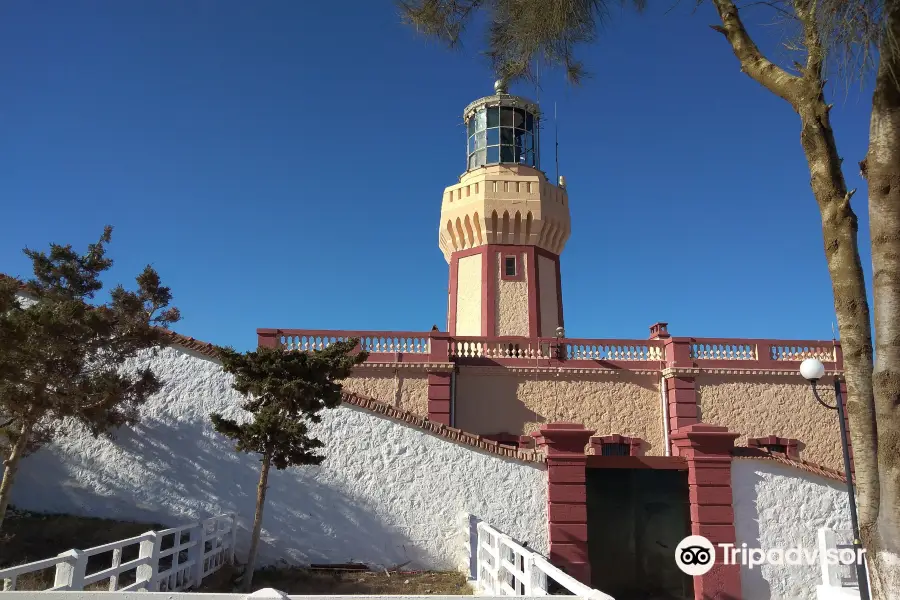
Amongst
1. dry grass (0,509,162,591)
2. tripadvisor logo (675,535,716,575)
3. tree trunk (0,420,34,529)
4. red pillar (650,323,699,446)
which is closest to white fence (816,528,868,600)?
tripadvisor logo (675,535,716,575)

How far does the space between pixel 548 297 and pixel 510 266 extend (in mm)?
1613

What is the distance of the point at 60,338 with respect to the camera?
9.41m

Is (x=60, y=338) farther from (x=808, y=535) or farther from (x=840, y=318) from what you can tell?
(x=808, y=535)

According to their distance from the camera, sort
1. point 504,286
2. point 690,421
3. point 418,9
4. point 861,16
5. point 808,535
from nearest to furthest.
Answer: point 861,16
point 418,9
point 808,535
point 690,421
point 504,286

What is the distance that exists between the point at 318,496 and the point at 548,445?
13.6 feet

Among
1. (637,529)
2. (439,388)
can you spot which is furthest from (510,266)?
(637,529)

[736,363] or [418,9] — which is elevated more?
[418,9]

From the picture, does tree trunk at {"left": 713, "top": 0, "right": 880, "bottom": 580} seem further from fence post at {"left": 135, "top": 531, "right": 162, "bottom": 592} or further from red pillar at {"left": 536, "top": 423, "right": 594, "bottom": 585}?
fence post at {"left": 135, "top": 531, "right": 162, "bottom": 592}

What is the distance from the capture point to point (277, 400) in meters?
10.2

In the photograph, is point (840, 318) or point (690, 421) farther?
point (690, 421)

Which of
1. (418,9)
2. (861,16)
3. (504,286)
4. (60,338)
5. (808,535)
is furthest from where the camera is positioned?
(504,286)

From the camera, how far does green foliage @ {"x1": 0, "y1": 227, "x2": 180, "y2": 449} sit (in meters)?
9.23

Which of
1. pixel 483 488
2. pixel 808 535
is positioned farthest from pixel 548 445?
pixel 808 535

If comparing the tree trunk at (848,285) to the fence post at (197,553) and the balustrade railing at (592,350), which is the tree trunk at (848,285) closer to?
the fence post at (197,553)
